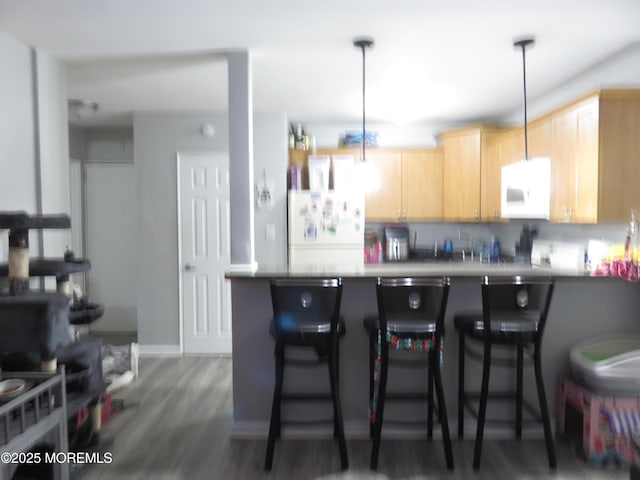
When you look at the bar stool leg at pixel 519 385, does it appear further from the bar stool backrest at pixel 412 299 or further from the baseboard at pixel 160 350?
the baseboard at pixel 160 350

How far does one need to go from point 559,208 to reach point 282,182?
8.25 ft

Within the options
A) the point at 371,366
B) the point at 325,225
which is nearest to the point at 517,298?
the point at 371,366

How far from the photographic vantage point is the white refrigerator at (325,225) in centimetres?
433

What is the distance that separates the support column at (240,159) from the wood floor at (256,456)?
1118 mm

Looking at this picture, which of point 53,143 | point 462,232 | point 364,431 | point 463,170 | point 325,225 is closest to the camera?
point 364,431

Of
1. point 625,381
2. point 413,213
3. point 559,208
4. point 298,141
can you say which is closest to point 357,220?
point 413,213

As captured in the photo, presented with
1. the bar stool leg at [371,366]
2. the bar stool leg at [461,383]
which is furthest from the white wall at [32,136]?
the bar stool leg at [461,383]

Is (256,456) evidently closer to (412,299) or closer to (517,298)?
(412,299)

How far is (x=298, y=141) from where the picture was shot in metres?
4.72

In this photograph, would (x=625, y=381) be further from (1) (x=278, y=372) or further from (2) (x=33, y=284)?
(2) (x=33, y=284)

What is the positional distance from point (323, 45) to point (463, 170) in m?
2.39

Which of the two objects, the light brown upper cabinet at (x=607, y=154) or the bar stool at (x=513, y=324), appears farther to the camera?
the light brown upper cabinet at (x=607, y=154)

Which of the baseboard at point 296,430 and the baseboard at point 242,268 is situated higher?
the baseboard at point 242,268

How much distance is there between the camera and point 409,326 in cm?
234
